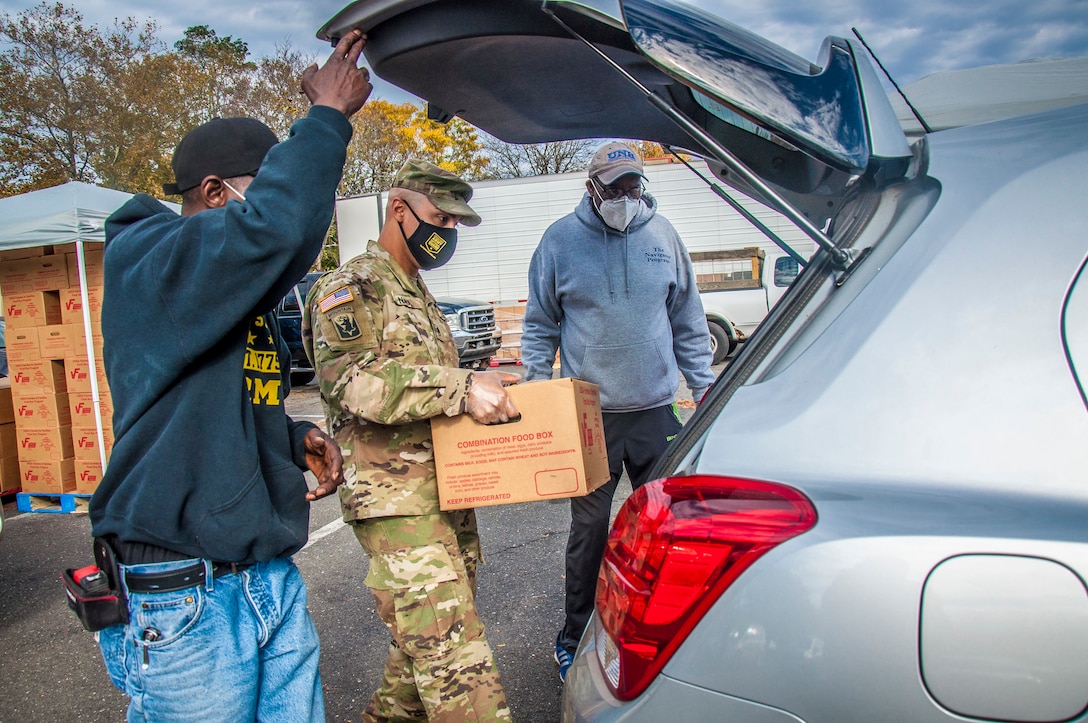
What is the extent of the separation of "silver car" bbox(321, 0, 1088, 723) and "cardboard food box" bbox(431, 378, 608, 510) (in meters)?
0.64

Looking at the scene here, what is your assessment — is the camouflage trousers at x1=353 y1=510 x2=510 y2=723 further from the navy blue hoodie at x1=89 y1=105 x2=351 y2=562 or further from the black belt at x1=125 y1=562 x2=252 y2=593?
the black belt at x1=125 y1=562 x2=252 y2=593

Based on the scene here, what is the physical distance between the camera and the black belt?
4.91 feet

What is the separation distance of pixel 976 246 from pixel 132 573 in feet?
5.36

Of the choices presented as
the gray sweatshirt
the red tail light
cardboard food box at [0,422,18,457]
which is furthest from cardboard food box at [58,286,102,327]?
the red tail light

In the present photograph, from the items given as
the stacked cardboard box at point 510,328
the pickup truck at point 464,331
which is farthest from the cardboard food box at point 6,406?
the stacked cardboard box at point 510,328

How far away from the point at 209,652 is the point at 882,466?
1.30 metres

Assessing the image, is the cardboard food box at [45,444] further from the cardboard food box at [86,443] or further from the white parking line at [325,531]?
the white parking line at [325,531]

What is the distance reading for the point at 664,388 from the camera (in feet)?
9.95

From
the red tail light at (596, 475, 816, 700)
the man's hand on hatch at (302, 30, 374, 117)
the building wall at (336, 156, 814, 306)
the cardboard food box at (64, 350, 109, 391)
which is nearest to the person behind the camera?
the red tail light at (596, 475, 816, 700)

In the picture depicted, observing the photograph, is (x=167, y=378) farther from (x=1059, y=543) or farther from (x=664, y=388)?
(x=664, y=388)

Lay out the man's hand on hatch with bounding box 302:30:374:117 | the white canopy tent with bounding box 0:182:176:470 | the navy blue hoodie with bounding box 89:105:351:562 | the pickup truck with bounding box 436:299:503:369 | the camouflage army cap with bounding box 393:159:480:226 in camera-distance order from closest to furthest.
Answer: the navy blue hoodie with bounding box 89:105:351:562
the man's hand on hatch with bounding box 302:30:374:117
the camouflage army cap with bounding box 393:159:480:226
the white canopy tent with bounding box 0:182:176:470
the pickup truck with bounding box 436:299:503:369

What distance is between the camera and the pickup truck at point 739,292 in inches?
475

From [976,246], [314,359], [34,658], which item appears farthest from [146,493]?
[34,658]

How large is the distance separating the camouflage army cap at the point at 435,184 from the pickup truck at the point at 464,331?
30.1 feet
